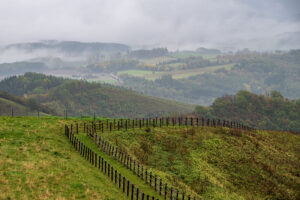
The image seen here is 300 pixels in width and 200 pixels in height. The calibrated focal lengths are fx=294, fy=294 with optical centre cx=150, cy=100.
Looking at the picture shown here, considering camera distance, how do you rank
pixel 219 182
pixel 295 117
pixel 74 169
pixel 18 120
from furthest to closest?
1. pixel 295 117
2. pixel 18 120
3. pixel 219 182
4. pixel 74 169

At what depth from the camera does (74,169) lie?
28219 millimetres

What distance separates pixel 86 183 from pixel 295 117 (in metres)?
201

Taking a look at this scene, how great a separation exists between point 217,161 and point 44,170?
2568 cm

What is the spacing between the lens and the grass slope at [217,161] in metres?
36.2

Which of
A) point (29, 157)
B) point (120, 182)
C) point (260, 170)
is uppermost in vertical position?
point (29, 157)

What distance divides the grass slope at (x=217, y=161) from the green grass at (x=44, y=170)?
919 centimetres

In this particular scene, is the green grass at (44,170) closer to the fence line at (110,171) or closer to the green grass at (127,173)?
the fence line at (110,171)

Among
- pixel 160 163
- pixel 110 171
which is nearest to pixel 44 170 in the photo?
pixel 110 171

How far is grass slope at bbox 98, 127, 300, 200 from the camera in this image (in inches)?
1423

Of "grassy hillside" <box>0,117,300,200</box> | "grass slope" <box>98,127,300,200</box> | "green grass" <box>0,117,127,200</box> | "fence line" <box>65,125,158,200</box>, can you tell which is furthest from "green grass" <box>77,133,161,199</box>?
"grass slope" <box>98,127,300,200</box>

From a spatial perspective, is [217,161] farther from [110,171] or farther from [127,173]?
[110,171]

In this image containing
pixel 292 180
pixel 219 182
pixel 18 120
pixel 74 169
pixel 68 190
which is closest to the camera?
pixel 68 190

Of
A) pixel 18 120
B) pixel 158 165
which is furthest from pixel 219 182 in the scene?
pixel 18 120

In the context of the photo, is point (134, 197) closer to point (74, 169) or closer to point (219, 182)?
point (74, 169)
